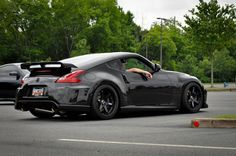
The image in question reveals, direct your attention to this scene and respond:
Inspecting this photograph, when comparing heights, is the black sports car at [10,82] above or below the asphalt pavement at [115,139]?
above

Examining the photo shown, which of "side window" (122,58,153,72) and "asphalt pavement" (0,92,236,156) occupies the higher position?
"side window" (122,58,153,72)

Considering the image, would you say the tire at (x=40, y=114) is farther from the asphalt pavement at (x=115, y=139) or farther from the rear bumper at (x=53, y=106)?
the asphalt pavement at (x=115, y=139)

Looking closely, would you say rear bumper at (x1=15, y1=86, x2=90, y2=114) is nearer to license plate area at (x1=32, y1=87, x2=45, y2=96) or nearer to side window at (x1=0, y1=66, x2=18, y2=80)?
license plate area at (x1=32, y1=87, x2=45, y2=96)

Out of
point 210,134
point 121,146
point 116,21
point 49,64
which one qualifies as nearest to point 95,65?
point 49,64

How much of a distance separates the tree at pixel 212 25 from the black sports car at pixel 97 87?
30.6m

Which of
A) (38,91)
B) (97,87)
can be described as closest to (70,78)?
(97,87)

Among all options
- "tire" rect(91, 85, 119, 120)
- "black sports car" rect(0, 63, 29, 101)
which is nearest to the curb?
"tire" rect(91, 85, 119, 120)

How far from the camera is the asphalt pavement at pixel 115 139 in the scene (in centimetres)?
584

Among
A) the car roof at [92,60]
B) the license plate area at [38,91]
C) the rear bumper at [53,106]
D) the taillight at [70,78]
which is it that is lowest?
the rear bumper at [53,106]

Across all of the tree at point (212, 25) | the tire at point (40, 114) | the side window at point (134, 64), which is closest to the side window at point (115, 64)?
the side window at point (134, 64)

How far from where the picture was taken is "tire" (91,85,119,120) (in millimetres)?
10114

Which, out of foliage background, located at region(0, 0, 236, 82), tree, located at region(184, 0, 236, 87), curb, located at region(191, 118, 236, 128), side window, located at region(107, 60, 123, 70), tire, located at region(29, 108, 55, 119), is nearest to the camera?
curb, located at region(191, 118, 236, 128)

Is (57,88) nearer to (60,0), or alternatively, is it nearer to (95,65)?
(95,65)

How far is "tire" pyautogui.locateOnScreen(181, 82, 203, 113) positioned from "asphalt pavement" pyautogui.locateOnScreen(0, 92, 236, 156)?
2.31 metres
